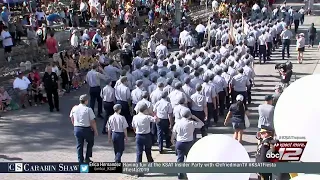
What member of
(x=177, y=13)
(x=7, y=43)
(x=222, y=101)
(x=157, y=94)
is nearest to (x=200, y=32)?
(x=177, y=13)

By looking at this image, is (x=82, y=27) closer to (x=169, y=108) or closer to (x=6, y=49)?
(x=6, y=49)

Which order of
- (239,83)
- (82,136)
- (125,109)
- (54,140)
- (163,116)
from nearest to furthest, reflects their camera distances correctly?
(82,136)
(163,116)
(54,140)
(125,109)
(239,83)

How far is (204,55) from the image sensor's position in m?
18.0

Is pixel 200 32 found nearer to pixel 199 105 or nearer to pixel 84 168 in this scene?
pixel 199 105

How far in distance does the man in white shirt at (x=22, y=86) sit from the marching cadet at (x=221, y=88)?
5.80m

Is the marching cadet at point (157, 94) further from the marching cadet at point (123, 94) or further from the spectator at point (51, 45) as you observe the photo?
the spectator at point (51, 45)

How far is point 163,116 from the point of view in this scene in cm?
1246

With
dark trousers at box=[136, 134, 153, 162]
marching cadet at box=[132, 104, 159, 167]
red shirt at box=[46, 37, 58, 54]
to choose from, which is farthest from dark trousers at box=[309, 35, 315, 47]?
dark trousers at box=[136, 134, 153, 162]

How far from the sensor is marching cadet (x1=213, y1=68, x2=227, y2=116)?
14.8m

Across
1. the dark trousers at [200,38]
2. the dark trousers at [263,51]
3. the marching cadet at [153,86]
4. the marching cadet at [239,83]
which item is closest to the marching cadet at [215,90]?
the marching cadet at [239,83]

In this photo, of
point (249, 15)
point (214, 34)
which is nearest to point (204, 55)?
point (214, 34)

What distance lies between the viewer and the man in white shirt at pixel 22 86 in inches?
645

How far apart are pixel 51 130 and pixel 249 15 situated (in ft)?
73.1

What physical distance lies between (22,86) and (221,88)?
6.01 metres
